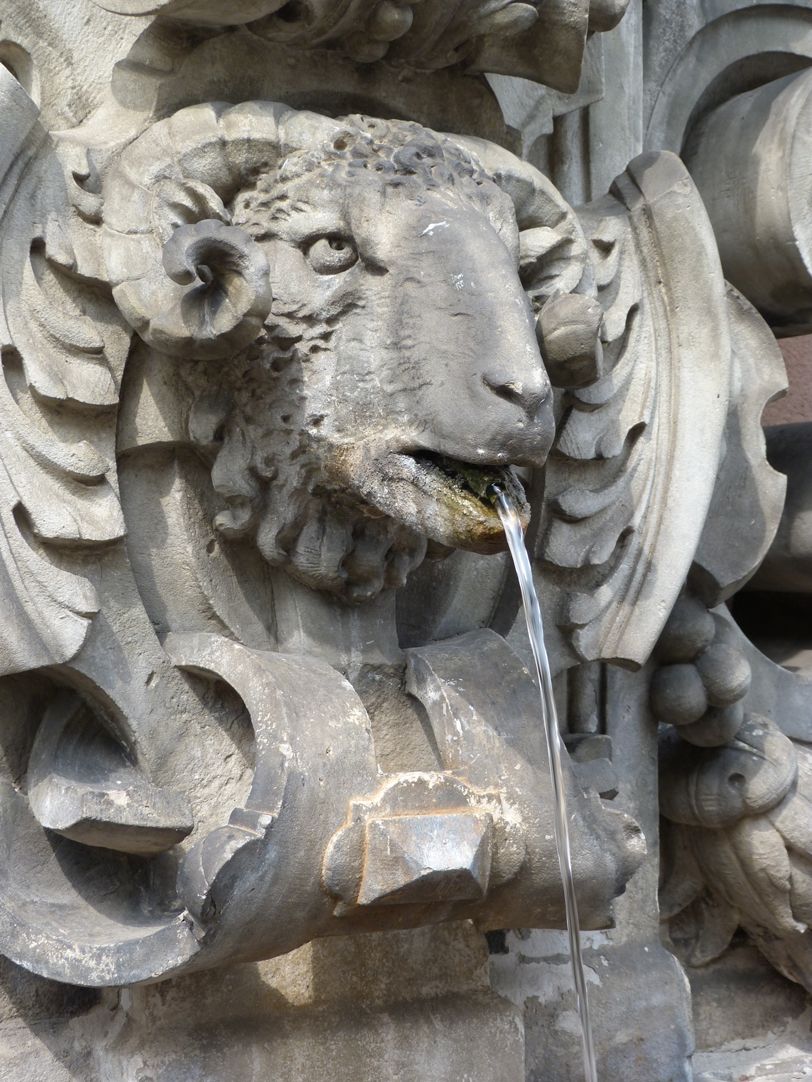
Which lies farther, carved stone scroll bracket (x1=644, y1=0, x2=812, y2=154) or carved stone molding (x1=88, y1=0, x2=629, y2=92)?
carved stone scroll bracket (x1=644, y1=0, x2=812, y2=154)

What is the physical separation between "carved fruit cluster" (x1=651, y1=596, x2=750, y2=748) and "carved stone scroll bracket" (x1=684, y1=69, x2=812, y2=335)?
458mm

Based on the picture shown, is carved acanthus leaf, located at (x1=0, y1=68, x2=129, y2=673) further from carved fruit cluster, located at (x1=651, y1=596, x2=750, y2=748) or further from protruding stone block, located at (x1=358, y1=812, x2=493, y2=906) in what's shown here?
carved fruit cluster, located at (x1=651, y1=596, x2=750, y2=748)

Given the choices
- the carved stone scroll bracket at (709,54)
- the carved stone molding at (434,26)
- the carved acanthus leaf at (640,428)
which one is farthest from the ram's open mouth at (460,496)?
A: the carved stone scroll bracket at (709,54)

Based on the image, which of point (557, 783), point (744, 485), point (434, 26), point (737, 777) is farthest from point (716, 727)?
point (434, 26)

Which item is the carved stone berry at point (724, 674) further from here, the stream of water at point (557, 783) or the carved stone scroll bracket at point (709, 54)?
the carved stone scroll bracket at point (709, 54)

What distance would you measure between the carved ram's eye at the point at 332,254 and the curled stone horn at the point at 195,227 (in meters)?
0.07

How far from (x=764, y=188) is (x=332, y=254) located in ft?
2.65

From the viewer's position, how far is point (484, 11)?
1519 millimetres

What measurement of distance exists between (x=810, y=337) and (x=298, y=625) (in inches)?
63.1

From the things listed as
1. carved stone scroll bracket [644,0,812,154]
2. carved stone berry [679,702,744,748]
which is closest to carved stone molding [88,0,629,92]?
carved stone scroll bracket [644,0,812,154]

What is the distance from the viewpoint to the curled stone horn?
4.41ft

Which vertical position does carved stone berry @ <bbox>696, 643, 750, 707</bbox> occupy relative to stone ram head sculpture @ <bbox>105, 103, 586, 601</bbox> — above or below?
below

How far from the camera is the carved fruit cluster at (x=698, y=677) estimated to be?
1.90 meters

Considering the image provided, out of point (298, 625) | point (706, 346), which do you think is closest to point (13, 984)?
point (298, 625)
